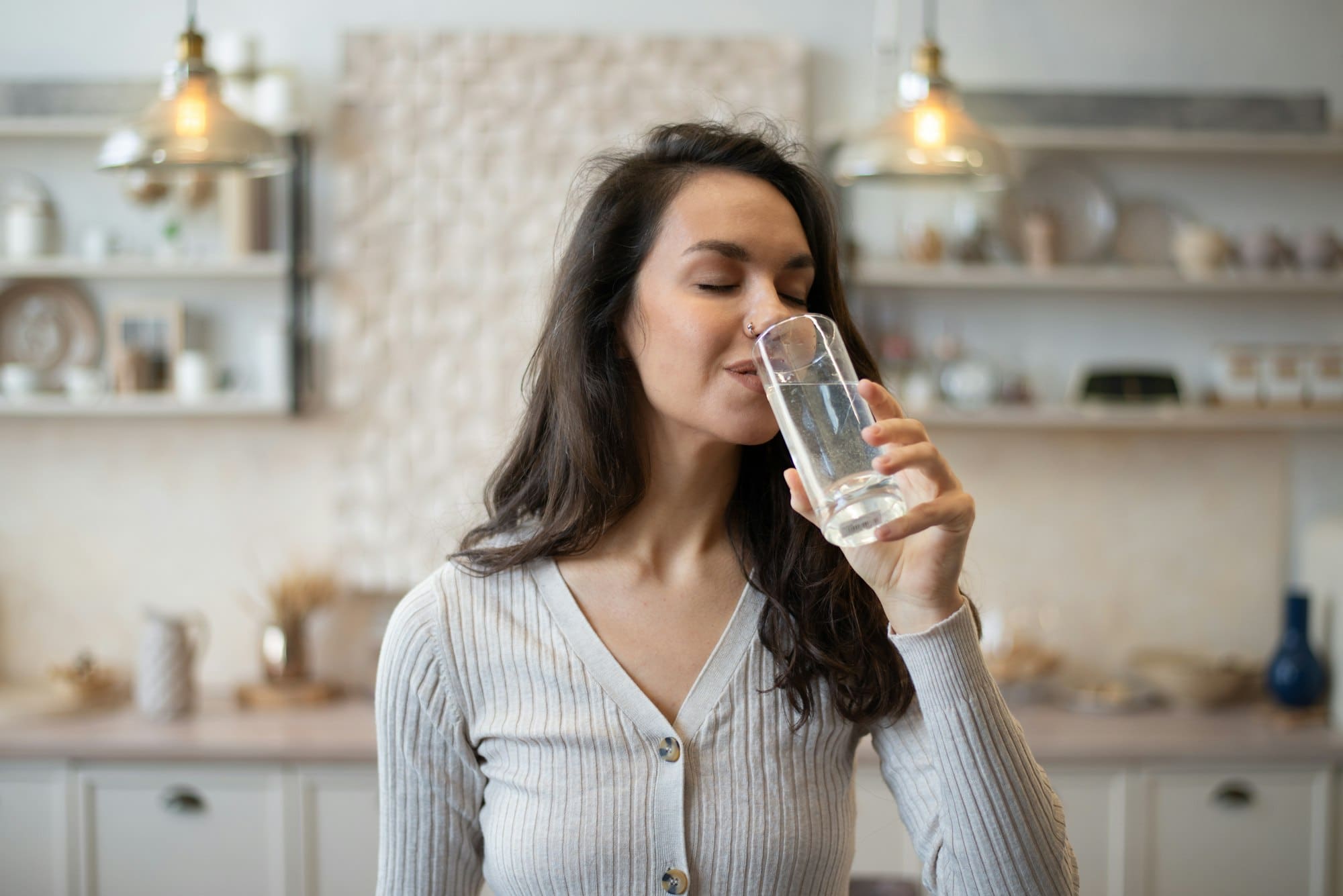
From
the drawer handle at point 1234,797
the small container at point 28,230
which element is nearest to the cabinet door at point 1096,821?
the drawer handle at point 1234,797

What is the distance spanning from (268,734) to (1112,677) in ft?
7.36

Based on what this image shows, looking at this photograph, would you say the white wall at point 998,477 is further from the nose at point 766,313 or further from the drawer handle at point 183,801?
the nose at point 766,313

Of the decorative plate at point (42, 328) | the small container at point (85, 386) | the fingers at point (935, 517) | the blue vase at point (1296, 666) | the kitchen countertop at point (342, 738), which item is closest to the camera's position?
the fingers at point (935, 517)

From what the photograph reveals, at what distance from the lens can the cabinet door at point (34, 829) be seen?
269 centimetres

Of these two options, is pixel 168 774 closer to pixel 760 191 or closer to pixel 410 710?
pixel 410 710

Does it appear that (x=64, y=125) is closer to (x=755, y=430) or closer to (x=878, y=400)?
(x=755, y=430)

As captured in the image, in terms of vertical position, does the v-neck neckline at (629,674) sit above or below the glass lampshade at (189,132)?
→ below

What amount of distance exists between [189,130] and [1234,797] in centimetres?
267

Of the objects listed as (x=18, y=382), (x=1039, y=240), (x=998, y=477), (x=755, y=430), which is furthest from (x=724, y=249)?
(x=18, y=382)

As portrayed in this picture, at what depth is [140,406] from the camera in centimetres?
299

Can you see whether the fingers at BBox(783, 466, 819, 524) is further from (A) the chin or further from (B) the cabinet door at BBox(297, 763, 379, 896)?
(B) the cabinet door at BBox(297, 763, 379, 896)

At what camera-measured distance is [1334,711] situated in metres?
2.92

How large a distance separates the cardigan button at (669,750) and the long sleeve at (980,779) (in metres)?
0.26

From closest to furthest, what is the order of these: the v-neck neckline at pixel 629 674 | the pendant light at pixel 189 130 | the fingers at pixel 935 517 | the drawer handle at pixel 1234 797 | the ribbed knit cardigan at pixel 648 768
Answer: the fingers at pixel 935 517 < the ribbed knit cardigan at pixel 648 768 < the v-neck neckline at pixel 629 674 < the pendant light at pixel 189 130 < the drawer handle at pixel 1234 797
